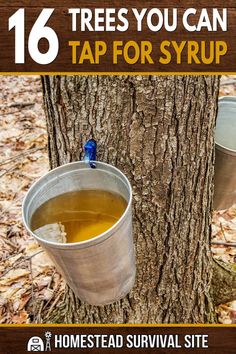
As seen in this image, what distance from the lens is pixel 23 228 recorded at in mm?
1960

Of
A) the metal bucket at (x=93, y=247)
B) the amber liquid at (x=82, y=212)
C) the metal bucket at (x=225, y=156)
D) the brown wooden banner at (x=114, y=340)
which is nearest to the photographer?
the metal bucket at (x=93, y=247)

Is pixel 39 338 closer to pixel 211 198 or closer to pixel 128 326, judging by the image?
pixel 128 326

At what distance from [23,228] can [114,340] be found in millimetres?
607

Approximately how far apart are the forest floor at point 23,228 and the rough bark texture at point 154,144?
37 centimetres

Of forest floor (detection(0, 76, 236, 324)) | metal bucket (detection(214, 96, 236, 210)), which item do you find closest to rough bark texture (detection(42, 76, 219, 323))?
metal bucket (detection(214, 96, 236, 210))

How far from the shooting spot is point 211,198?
142 cm

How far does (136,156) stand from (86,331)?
61cm

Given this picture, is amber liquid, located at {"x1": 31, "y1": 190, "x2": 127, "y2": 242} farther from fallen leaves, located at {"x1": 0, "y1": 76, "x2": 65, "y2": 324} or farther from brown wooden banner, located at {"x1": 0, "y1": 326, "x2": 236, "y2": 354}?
fallen leaves, located at {"x1": 0, "y1": 76, "x2": 65, "y2": 324}

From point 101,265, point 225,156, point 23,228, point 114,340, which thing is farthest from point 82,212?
point 23,228

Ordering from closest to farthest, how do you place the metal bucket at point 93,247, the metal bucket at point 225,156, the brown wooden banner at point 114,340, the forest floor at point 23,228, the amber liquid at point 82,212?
the metal bucket at point 93,247 → the amber liquid at point 82,212 → the metal bucket at point 225,156 → the brown wooden banner at point 114,340 → the forest floor at point 23,228

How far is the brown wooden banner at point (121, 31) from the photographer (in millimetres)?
1274

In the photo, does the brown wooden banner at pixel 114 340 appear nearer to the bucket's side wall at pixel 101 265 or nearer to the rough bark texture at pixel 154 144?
the rough bark texture at pixel 154 144

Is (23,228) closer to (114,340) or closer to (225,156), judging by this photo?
(114,340)

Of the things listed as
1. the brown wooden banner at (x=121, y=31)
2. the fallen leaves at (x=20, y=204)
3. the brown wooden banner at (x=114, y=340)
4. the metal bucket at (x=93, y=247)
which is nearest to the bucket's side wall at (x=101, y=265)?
the metal bucket at (x=93, y=247)
